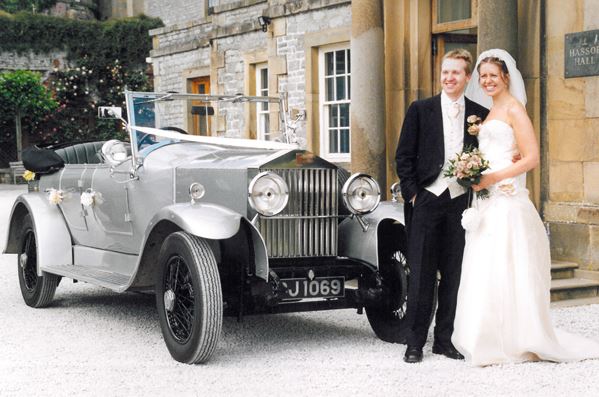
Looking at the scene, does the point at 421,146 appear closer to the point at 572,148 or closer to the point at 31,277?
the point at 572,148

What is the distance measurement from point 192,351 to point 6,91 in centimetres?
2397

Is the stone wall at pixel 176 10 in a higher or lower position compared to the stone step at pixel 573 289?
higher

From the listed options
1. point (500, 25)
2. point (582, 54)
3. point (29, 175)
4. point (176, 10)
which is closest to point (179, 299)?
point (29, 175)

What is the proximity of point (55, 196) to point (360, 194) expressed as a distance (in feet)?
9.83

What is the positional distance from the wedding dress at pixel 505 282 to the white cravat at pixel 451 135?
0.14 meters

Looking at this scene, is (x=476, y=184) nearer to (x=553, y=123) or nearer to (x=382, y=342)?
(x=382, y=342)

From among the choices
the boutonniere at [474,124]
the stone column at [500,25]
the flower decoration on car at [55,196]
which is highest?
the stone column at [500,25]

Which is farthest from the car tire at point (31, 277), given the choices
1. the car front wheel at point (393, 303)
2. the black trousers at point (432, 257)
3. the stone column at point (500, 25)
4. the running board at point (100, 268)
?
the stone column at point (500, 25)

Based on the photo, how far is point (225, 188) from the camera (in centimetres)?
606

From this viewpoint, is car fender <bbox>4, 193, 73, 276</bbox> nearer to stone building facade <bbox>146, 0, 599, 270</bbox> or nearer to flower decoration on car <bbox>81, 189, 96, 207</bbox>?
flower decoration on car <bbox>81, 189, 96, 207</bbox>

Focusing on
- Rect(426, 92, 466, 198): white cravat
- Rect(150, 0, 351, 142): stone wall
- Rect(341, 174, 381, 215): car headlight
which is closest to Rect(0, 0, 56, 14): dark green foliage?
Rect(150, 0, 351, 142): stone wall

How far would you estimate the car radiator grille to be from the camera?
236 inches

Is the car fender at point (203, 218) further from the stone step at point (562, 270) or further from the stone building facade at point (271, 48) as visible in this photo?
the stone building facade at point (271, 48)

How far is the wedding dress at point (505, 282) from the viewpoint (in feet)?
18.4
